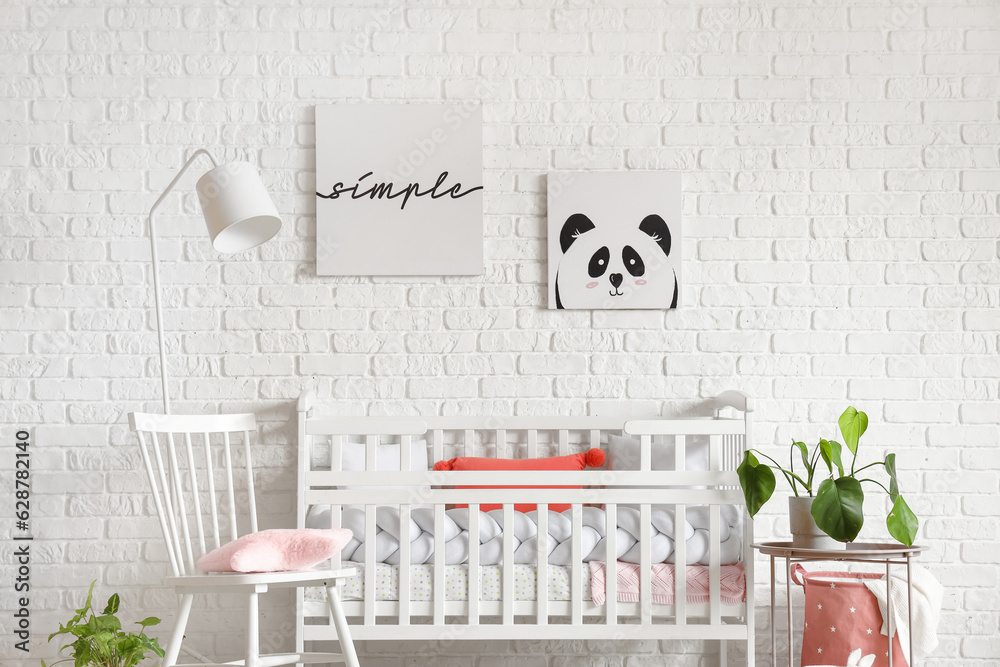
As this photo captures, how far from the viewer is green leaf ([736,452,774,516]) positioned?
6.06 feet

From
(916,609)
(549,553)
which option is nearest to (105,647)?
(549,553)

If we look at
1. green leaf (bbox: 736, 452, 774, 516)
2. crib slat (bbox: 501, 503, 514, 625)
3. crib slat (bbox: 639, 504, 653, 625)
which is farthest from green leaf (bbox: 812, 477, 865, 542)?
crib slat (bbox: 501, 503, 514, 625)

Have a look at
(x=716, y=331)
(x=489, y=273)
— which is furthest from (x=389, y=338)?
(x=716, y=331)

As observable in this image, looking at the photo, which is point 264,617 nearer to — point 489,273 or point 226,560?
point 226,560

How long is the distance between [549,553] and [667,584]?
0.28m

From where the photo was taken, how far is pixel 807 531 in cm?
187

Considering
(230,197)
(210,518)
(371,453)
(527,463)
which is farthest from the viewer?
(210,518)

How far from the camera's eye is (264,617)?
2248 millimetres

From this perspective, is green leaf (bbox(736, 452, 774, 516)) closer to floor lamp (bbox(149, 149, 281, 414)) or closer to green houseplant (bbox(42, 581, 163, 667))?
floor lamp (bbox(149, 149, 281, 414))

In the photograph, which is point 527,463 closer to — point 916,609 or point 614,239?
point 614,239

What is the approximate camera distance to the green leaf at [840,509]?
69.4 inches

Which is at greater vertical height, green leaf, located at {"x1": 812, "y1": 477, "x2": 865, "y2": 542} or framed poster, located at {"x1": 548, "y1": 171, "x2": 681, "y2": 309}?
framed poster, located at {"x1": 548, "y1": 171, "x2": 681, "y2": 309}

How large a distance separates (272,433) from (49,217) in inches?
33.9

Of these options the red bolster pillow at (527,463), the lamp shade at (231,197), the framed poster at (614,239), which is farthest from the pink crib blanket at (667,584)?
the lamp shade at (231,197)
